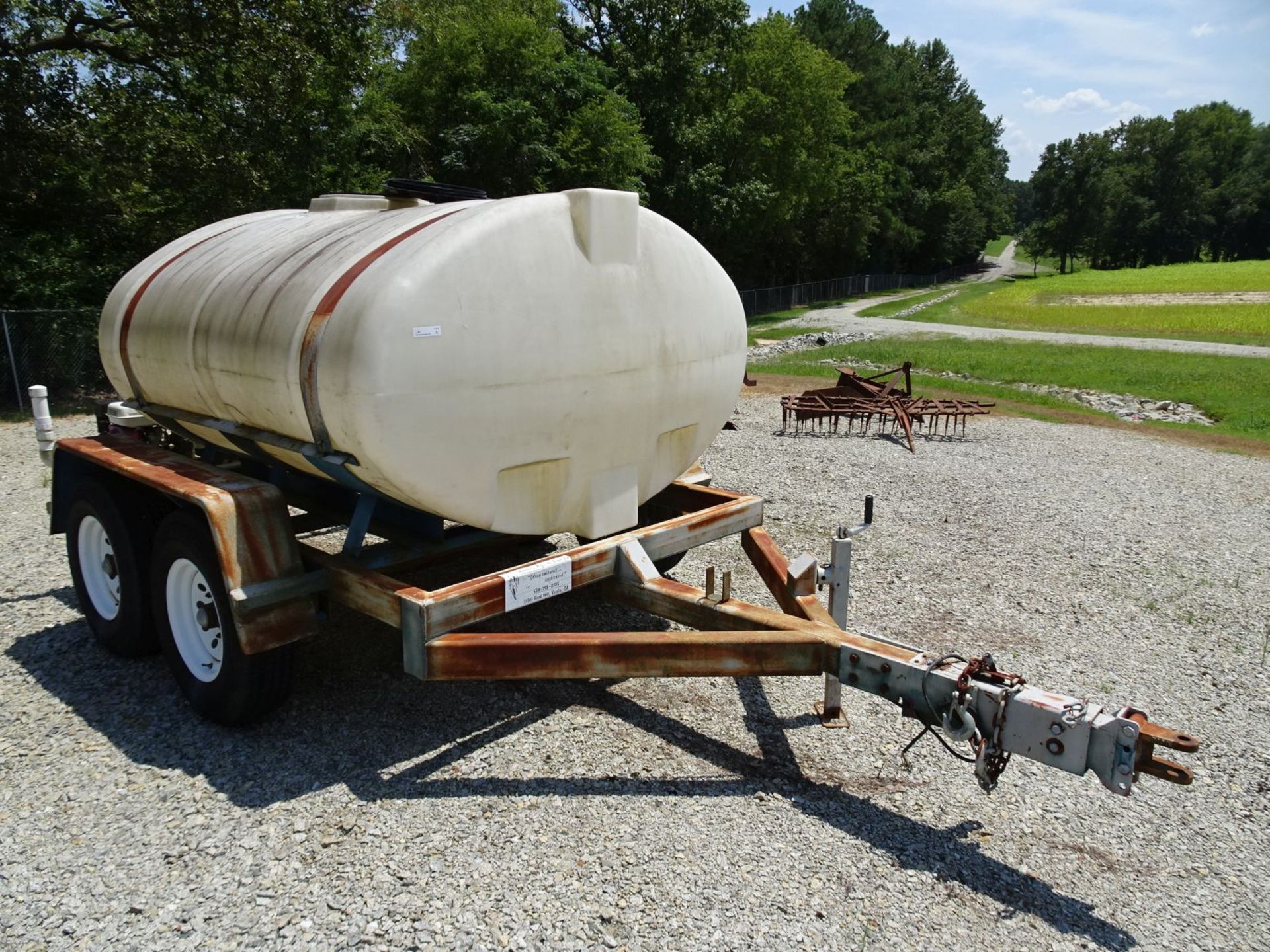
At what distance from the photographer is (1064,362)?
25.0m

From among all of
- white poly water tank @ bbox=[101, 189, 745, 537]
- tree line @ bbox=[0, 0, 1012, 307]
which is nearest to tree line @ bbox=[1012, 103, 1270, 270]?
tree line @ bbox=[0, 0, 1012, 307]

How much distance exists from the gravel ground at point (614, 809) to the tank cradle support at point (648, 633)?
1.57ft

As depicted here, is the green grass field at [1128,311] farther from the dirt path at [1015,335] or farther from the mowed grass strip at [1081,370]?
the mowed grass strip at [1081,370]

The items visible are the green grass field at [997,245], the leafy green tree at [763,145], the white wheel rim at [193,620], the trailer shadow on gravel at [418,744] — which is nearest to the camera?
the trailer shadow on gravel at [418,744]

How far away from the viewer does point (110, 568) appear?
543cm

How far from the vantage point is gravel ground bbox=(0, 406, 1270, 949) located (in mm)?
3186

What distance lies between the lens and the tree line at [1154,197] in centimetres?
10694

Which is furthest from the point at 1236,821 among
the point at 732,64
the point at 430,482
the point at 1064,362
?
the point at 732,64

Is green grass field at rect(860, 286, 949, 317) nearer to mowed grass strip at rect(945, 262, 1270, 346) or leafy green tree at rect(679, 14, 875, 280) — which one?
mowed grass strip at rect(945, 262, 1270, 346)

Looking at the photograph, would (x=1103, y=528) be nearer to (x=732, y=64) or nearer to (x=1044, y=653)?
(x=1044, y=653)

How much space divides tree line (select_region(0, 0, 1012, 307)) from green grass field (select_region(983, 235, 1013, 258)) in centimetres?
9564

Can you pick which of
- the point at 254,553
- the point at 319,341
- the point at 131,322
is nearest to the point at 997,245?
the point at 131,322

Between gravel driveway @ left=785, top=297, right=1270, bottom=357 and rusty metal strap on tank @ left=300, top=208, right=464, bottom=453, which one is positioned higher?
rusty metal strap on tank @ left=300, top=208, right=464, bottom=453

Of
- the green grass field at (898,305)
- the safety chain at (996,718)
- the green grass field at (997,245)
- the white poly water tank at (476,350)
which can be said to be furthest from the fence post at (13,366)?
the green grass field at (997,245)
